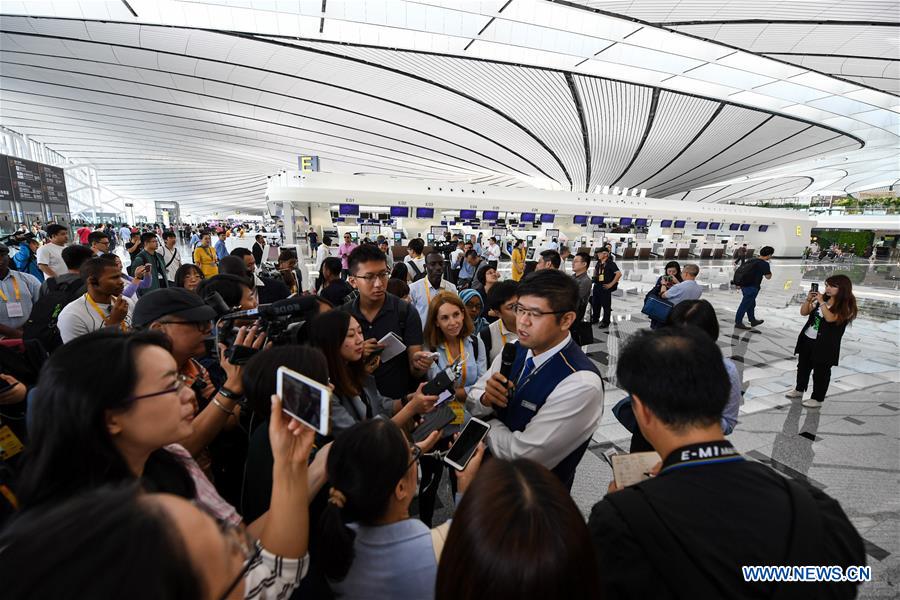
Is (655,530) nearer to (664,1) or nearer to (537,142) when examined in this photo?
(664,1)

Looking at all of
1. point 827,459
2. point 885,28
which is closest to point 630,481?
point 827,459

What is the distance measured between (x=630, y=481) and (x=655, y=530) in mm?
575

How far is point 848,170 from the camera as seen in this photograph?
31.7 metres

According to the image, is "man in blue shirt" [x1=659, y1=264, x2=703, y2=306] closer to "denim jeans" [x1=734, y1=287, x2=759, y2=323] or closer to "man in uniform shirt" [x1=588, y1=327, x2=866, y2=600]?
"denim jeans" [x1=734, y1=287, x2=759, y2=323]

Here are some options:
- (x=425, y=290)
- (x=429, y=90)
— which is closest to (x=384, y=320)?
(x=425, y=290)

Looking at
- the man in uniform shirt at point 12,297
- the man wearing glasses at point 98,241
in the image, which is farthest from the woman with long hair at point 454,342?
the man wearing glasses at point 98,241

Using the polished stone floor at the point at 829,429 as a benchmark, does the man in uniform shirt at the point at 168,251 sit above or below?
above

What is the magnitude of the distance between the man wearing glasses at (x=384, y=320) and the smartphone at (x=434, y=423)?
73 centimetres

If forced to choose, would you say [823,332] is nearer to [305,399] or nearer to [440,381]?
[440,381]

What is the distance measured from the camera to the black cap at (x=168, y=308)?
1.87 m

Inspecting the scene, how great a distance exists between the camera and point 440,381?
186 cm

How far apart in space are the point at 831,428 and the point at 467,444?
4.53m

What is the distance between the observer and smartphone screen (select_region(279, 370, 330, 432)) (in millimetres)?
974

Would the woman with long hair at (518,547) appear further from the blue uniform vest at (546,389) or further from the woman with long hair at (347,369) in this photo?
the woman with long hair at (347,369)
